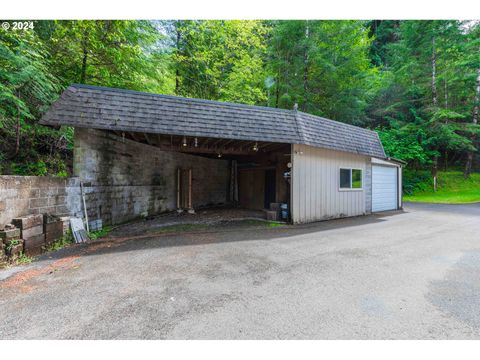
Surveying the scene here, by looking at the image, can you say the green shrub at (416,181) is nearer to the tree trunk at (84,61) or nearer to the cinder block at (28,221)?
the tree trunk at (84,61)

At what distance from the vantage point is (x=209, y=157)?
11719mm

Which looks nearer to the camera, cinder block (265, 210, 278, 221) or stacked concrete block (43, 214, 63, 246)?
stacked concrete block (43, 214, 63, 246)

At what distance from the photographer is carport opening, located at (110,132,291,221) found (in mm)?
8125

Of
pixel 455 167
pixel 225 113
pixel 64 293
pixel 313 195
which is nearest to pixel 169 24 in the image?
pixel 225 113

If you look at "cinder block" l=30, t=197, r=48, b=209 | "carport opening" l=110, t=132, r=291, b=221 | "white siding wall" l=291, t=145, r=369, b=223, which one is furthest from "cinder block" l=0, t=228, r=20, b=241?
"white siding wall" l=291, t=145, r=369, b=223

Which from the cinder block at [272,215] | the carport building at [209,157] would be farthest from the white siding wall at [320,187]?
the cinder block at [272,215]

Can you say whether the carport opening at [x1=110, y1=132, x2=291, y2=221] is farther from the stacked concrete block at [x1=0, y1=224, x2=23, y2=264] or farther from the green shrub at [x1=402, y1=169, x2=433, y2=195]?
the green shrub at [x1=402, y1=169, x2=433, y2=195]

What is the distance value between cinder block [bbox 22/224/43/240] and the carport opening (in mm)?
3429

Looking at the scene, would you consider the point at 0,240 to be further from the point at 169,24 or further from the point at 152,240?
the point at 169,24

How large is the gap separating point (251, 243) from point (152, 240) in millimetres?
2290

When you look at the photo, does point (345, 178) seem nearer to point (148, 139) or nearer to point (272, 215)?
point (272, 215)

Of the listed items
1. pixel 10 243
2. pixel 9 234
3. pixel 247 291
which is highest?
pixel 9 234

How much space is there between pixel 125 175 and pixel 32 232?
10.4 ft

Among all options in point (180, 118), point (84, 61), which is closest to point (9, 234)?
point (180, 118)
